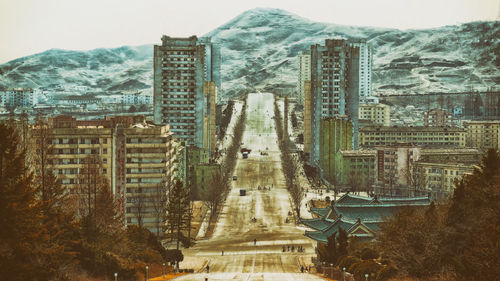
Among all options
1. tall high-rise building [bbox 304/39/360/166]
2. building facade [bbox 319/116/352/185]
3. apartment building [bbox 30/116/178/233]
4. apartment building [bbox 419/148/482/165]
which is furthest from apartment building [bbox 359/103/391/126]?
apartment building [bbox 30/116/178/233]

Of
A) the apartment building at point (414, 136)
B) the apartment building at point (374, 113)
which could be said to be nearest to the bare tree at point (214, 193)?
the apartment building at point (414, 136)

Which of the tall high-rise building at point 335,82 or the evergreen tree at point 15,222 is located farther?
the tall high-rise building at point 335,82

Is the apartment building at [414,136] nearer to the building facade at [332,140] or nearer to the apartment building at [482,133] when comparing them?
the apartment building at [482,133]

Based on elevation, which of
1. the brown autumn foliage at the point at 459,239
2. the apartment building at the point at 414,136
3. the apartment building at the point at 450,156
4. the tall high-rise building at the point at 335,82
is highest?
the tall high-rise building at the point at 335,82

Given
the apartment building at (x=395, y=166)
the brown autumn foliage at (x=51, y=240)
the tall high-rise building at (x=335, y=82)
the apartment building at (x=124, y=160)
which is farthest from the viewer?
the tall high-rise building at (x=335, y=82)

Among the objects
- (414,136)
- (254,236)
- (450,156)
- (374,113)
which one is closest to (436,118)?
(374,113)
